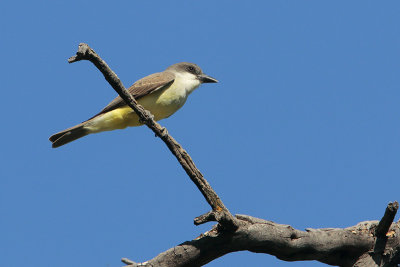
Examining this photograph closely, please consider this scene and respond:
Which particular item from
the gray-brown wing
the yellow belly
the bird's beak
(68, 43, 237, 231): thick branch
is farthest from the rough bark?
the bird's beak

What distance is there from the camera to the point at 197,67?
10406 millimetres

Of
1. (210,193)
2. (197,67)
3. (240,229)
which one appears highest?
(197,67)

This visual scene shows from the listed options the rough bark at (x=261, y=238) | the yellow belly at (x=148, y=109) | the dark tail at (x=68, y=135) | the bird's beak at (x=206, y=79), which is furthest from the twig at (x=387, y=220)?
the dark tail at (x=68, y=135)

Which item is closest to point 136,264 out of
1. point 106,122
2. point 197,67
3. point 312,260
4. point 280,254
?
point 280,254

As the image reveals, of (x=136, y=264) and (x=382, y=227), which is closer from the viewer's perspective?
(x=136, y=264)

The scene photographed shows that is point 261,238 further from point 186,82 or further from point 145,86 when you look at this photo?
point 186,82

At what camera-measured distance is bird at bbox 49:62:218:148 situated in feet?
29.0

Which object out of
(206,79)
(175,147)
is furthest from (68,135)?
(175,147)

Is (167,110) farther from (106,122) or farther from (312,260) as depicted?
(312,260)

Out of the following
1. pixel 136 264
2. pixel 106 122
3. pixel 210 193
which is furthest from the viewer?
pixel 106 122

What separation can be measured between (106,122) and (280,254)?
13.3 feet

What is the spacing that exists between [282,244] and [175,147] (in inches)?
61.9

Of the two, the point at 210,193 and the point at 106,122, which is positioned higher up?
the point at 106,122

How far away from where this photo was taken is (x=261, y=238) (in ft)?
18.9
